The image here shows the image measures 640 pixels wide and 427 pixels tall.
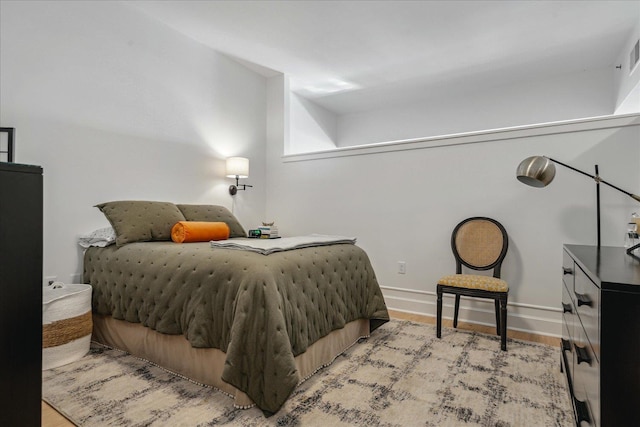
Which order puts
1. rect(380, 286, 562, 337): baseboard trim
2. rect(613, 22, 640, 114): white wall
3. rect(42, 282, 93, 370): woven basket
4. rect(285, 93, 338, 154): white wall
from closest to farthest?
rect(42, 282, 93, 370): woven basket → rect(380, 286, 562, 337): baseboard trim → rect(613, 22, 640, 114): white wall → rect(285, 93, 338, 154): white wall

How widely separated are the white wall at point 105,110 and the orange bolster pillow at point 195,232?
0.70 m

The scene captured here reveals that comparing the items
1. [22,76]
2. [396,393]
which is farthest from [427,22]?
[22,76]

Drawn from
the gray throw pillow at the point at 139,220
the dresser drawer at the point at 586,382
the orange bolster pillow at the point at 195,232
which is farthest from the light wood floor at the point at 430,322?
the dresser drawer at the point at 586,382

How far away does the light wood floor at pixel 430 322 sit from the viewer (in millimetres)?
1573

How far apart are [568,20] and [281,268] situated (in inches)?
128

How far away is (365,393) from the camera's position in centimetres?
183

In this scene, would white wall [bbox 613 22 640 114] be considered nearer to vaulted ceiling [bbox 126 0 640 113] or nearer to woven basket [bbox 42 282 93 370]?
vaulted ceiling [bbox 126 0 640 113]

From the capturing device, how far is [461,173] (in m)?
3.20

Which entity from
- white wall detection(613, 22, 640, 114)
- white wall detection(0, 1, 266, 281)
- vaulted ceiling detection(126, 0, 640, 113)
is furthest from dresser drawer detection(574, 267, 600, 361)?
white wall detection(0, 1, 266, 281)

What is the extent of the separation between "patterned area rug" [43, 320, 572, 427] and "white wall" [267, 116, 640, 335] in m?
0.74

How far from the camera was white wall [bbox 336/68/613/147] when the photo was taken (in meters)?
4.07

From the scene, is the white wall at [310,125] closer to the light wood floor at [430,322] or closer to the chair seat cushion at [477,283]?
the light wood floor at [430,322]

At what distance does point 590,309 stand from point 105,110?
3.37 meters

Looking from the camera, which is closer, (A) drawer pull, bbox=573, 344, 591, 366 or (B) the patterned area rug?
(A) drawer pull, bbox=573, 344, 591, 366
